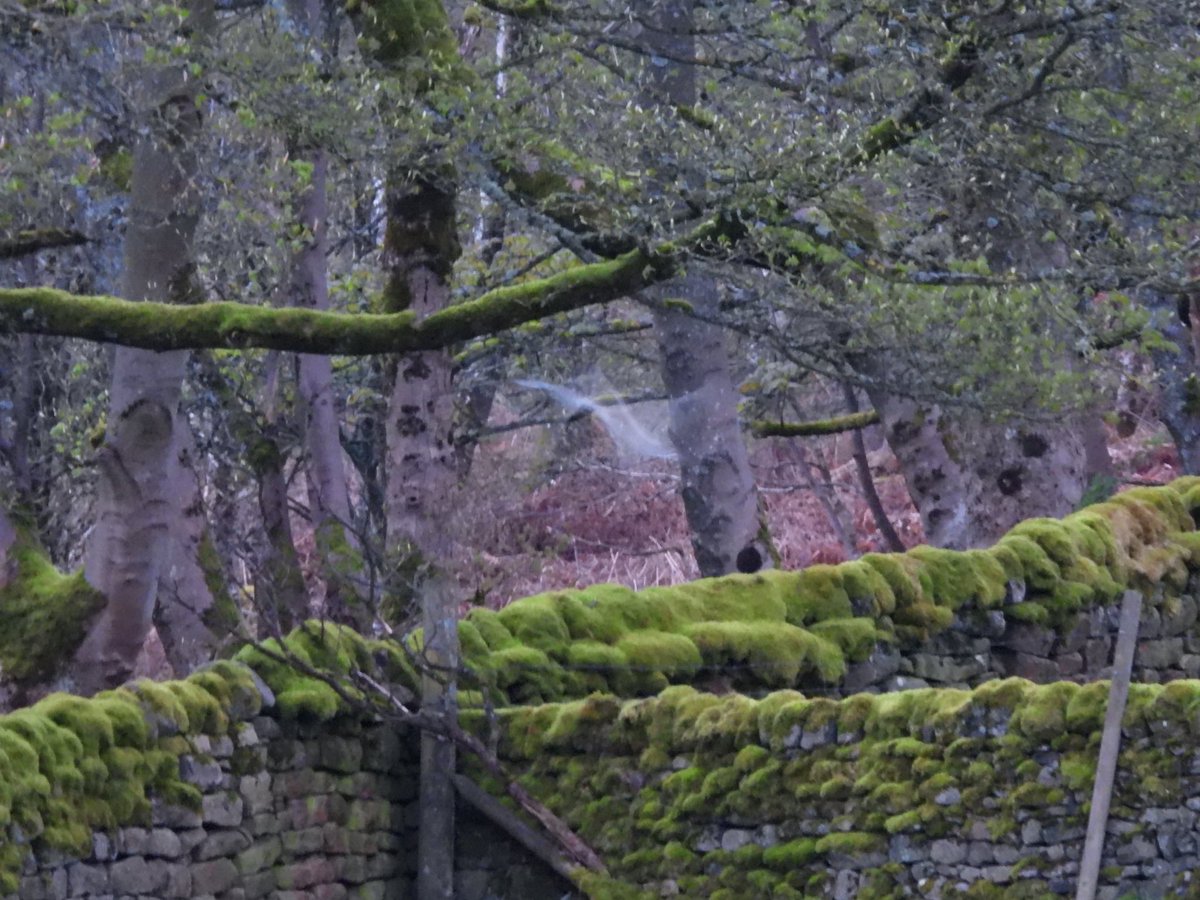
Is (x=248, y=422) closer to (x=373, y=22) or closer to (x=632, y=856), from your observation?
(x=373, y=22)

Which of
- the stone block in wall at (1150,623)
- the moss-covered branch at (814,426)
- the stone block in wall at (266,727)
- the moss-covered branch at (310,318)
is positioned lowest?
the stone block in wall at (266,727)

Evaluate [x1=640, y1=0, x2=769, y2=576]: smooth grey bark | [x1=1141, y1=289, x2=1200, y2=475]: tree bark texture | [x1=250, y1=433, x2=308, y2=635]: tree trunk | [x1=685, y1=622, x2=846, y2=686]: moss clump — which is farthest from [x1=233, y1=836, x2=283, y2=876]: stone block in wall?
[x1=1141, y1=289, x2=1200, y2=475]: tree bark texture

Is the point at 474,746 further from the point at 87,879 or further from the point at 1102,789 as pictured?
the point at 1102,789

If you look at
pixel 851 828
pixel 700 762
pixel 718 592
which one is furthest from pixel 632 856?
pixel 718 592

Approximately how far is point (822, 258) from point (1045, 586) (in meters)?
2.08

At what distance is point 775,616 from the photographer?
24.8 feet

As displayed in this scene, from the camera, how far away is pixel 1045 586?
8.11m

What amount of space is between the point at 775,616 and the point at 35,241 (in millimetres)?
3867

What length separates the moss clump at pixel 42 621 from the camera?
281 inches

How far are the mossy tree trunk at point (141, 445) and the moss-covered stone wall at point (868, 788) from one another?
1.86 meters

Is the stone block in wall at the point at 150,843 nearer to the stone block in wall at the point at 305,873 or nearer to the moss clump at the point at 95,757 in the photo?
the moss clump at the point at 95,757

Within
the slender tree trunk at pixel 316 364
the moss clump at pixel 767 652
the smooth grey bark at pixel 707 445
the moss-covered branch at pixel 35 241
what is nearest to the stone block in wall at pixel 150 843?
the moss clump at pixel 767 652

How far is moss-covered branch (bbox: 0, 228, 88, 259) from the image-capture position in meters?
7.03

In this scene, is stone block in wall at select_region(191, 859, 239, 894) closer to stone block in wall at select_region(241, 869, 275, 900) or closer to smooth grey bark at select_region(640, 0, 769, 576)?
stone block in wall at select_region(241, 869, 275, 900)
